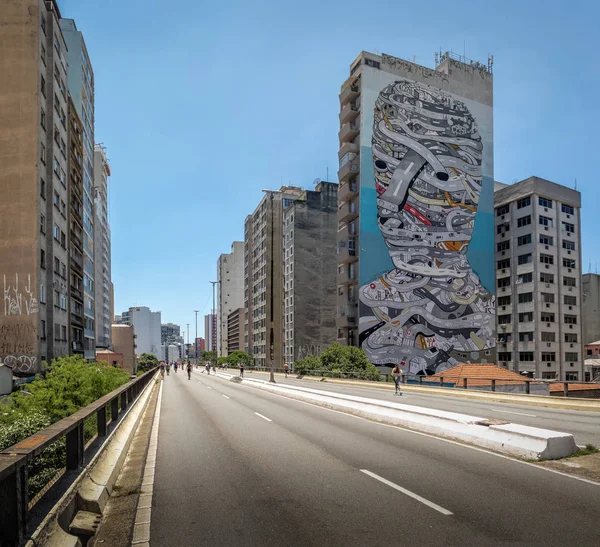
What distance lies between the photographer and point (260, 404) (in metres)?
24.5

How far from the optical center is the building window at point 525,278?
287 feet

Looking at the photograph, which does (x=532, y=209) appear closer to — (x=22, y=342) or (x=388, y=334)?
(x=388, y=334)

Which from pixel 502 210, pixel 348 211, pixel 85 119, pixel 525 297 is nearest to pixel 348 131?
pixel 348 211

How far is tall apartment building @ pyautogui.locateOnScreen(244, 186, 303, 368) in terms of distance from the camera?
11725cm

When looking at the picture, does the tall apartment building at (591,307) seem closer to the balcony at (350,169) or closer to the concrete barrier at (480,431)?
the balcony at (350,169)

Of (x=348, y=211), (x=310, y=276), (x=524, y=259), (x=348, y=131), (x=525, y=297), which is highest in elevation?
(x=348, y=131)

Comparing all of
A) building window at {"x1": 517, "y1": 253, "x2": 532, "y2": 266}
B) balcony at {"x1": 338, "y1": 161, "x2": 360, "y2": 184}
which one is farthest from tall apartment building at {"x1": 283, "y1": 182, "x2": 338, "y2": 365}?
building window at {"x1": 517, "y1": 253, "x2": 532, "y2": 266}

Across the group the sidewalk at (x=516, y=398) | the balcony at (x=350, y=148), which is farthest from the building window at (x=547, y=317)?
the sidewalk at (x=516, y=398)

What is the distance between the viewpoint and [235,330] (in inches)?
6934

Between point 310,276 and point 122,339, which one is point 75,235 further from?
point 122,339

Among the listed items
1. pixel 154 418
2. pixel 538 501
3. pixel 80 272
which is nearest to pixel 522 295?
pixel 80 272

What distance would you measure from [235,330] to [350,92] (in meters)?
113

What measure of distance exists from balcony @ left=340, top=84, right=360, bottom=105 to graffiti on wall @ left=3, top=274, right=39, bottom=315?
54.2 meters

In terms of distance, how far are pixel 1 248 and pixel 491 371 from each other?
141 ft
